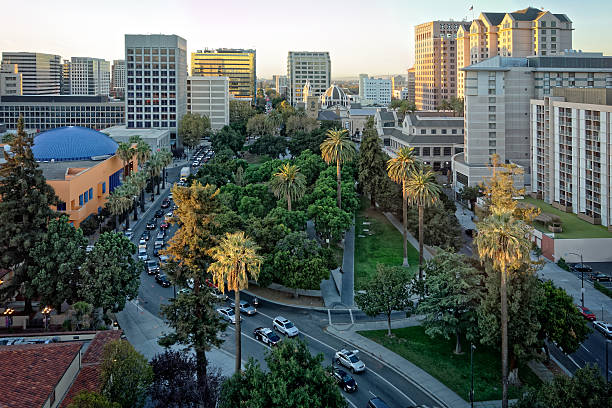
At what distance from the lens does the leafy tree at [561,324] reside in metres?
47.4

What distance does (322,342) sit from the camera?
53562 mm

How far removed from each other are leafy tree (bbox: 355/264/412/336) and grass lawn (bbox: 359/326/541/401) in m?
2.30

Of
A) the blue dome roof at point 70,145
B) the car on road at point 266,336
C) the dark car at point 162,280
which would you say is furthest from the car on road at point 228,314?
the blue dome roof at point 70,145

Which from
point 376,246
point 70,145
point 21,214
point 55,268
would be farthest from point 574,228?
point 70,145

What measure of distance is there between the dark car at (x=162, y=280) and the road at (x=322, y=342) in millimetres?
531

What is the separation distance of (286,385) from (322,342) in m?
20.3

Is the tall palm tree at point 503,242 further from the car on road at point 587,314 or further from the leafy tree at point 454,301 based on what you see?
the car on road at point 587,314

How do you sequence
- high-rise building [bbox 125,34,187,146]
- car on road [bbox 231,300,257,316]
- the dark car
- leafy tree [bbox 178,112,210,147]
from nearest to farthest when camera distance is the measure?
car on road [bbox 231,300,257,316] → the dark car → leafy tree [bbox 178,112,210,147] → high-rise building [bbox 125,34,187,146]

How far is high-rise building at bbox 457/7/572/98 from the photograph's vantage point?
17600cm

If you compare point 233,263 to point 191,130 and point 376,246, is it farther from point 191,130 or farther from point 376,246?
point 191,130

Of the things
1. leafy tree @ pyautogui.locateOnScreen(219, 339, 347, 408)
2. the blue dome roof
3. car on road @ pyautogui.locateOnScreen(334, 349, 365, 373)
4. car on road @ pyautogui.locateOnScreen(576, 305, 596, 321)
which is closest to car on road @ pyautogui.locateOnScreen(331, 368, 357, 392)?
car on road @ pyautogui.locateOnScreen(334, 349, 365, 373)

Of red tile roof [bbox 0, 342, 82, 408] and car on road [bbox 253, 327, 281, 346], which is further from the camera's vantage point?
car on road [bbox 253, 327, 281, 346]

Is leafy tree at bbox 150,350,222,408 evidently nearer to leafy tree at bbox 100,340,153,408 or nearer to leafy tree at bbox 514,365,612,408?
leafy tree at bbox 100,340,153,408

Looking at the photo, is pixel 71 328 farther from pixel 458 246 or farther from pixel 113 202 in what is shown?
pixel 458 246
